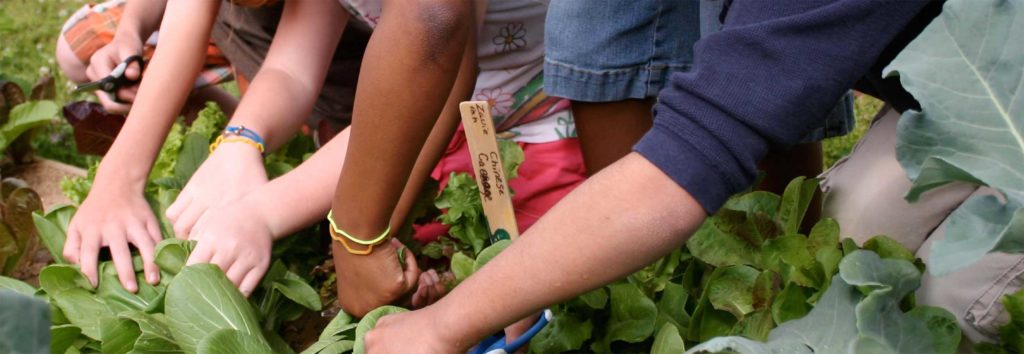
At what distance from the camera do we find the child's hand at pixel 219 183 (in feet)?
5.81

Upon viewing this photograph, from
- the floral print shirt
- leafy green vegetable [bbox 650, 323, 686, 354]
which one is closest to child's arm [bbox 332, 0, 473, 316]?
leafy green vegetable [bbox 650, 323, 686, 354]

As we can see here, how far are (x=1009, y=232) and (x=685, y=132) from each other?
310 millimetres

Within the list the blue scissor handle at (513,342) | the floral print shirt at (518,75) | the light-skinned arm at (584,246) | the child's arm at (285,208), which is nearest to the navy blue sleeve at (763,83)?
the light-skinned arm at (584,246)

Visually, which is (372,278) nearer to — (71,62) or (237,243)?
(237,243)

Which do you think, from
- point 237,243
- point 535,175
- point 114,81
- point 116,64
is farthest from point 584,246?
point 116,64

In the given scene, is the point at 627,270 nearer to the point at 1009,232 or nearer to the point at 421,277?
the point at 1009,232

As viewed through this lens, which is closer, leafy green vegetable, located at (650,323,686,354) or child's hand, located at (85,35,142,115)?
leafy green vegetable, located at (650,323,686,354)

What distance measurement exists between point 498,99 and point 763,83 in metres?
1.25

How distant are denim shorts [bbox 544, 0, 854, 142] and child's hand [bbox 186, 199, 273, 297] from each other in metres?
0.55

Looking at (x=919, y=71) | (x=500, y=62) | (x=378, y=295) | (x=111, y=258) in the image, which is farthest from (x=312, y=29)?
(x=919, y=71)

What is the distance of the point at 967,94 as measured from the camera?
3.26ft

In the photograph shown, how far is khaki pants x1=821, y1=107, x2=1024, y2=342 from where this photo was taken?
1.28 m

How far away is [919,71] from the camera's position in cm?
98

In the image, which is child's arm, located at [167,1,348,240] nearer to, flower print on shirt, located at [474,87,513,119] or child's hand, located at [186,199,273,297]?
child's hand, located at [186,199,273,297]
